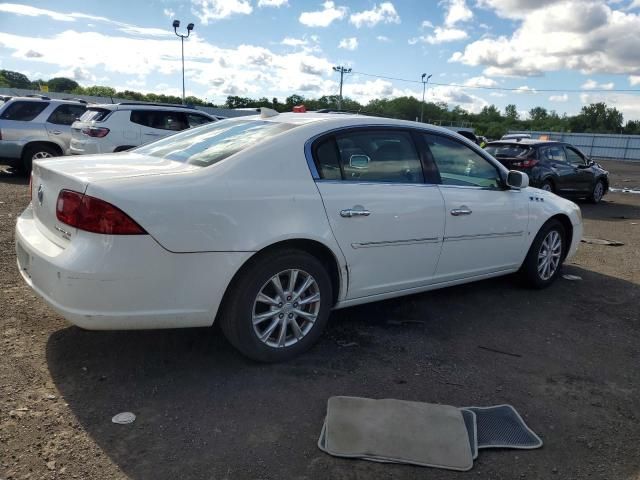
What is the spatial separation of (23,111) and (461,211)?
1080 centimetres

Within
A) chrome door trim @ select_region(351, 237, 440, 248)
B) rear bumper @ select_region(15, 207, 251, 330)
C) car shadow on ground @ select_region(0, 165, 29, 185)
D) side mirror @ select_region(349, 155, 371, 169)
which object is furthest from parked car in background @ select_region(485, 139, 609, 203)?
car shadow on ground @ select_region(0, 165, 29, 185)

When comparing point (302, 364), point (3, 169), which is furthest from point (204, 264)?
point (3, 169)

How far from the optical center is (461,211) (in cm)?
448

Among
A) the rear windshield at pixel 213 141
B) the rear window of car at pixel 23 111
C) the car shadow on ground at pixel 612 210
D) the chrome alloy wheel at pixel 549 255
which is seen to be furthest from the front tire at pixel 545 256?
the rear window of car at pixel 23 111

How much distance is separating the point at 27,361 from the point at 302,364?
69.3 inches

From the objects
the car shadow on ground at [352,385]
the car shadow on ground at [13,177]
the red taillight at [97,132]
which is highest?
the red taillight at [97,132]

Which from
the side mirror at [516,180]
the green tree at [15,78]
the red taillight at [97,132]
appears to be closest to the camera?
the side mirror at [516,180]

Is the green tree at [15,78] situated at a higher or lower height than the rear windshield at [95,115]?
higher

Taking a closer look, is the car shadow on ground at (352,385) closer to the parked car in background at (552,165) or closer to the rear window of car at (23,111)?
the parked car in background at (552,165)

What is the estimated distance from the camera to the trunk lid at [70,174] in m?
3.14

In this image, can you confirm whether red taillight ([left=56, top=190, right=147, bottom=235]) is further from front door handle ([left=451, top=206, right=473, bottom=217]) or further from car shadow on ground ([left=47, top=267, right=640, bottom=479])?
front door handle ([left=451, top=206, right=473, bottom=217])

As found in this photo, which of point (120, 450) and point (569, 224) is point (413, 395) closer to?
point (120, 450)

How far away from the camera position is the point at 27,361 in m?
3.49

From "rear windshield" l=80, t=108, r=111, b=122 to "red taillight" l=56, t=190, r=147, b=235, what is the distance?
8.79m
